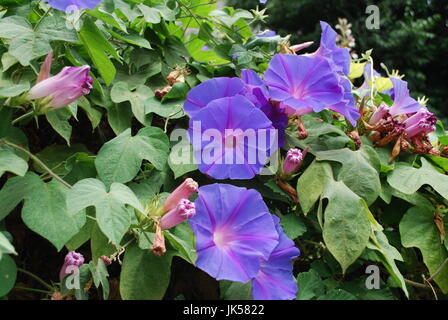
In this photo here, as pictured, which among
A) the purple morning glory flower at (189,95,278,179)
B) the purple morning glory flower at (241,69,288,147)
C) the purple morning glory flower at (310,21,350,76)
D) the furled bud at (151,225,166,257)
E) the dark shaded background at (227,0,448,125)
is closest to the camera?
the furled bud at (151,225,166,257)

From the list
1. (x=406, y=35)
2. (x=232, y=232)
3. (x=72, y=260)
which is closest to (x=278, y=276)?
(x=232, y=232)

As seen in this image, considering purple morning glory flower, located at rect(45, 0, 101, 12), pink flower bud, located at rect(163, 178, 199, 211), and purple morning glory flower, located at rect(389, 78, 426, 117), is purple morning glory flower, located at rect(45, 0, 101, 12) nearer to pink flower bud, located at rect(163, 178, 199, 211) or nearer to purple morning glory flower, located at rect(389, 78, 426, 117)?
pink flower bud, located at rect(163, 178, 199, 211)

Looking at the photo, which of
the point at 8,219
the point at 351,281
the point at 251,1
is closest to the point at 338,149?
the point at 351,281

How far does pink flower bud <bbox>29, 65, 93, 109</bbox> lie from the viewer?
2.61 feet

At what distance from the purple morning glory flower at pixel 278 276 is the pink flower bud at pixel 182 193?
0.16 m

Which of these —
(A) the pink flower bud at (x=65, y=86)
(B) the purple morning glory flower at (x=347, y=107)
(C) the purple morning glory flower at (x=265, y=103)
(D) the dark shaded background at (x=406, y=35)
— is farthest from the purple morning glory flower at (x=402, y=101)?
(D) the dark shaded background at (x=406, y=35)

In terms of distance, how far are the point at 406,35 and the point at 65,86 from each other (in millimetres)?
6778

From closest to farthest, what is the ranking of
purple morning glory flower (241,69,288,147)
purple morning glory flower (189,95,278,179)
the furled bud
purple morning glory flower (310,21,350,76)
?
the furled bud, purple morning glory flower (189,95,278,179), purple morning glory flower (241,69,288,147), purple morning glory flower (310,21,350,76)

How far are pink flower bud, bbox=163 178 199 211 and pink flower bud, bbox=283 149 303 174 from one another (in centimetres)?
22

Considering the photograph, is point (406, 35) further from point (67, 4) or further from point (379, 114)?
point (67, 4)

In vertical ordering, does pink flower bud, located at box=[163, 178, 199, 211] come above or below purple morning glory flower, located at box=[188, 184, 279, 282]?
above

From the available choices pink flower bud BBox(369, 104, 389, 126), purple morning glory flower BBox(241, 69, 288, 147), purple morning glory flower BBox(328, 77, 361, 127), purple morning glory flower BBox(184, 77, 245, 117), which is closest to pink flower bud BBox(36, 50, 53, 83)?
purple morning glory flower BBox(184, 77, 245, 117)

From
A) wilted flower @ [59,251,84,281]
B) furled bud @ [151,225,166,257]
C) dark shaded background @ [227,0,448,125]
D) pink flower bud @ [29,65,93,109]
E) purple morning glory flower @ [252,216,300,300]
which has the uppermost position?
pink flower bud @ [29,65,93,109]
